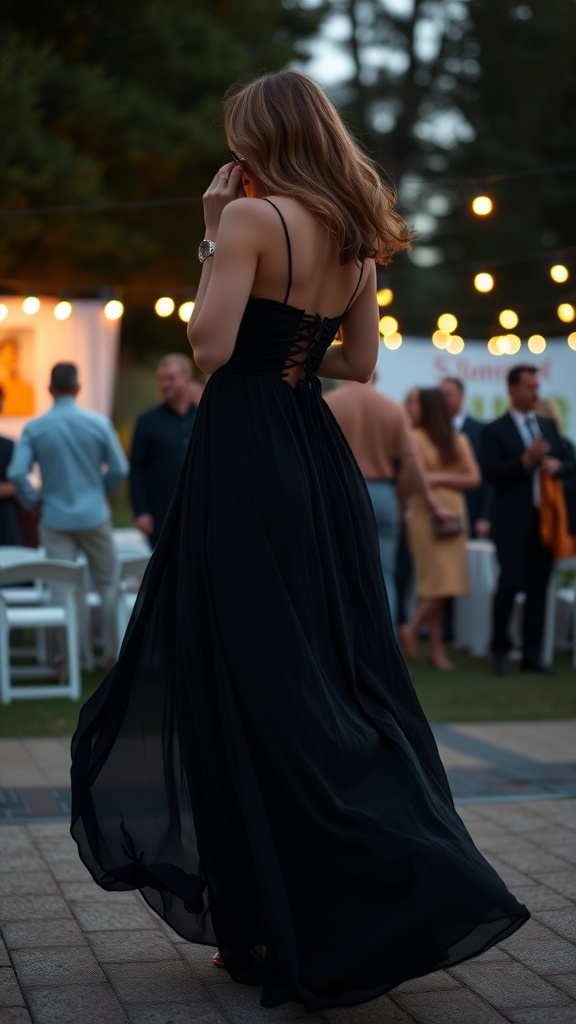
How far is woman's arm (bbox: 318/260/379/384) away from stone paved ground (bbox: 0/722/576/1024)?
1.43 metres

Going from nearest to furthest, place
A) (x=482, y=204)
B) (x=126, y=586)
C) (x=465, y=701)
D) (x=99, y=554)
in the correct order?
(x=465, y=701), (x=126, y=586), (x=99, y=554), (x=482, y=204)

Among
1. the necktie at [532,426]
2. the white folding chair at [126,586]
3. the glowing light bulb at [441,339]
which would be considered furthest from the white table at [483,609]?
the white folding chair at [126,586]

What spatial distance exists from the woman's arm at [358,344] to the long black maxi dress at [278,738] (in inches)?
5.5

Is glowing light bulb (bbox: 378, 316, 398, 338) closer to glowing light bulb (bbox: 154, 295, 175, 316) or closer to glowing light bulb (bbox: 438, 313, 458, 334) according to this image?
glowing light bulb (bbox: 438, 313, 458, 334)

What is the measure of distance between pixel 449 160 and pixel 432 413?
2153 centimetres

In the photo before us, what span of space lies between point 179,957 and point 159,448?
18.5 ft

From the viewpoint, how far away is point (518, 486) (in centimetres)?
930

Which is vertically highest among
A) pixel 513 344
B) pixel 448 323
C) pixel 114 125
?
pixel 114 125

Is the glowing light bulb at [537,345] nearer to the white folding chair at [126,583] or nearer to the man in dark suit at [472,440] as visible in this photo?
the man in dark suit at [472,440]

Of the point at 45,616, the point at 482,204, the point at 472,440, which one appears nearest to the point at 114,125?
the point at 482,204

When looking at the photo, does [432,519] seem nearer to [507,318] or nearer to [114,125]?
[507,318]

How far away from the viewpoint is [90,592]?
1003cm

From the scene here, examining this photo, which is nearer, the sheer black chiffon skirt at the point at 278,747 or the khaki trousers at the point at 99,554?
the sheer black chiffon skirt at the point at 278,747

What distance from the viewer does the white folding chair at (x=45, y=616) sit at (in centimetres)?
792
